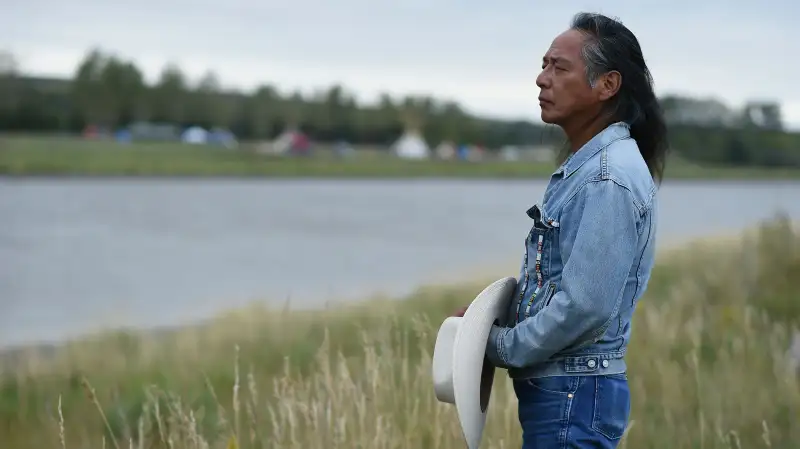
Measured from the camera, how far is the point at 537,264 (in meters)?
2.27

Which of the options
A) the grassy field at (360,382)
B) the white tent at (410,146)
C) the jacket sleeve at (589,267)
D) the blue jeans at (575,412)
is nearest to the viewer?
the jacket sleeve at (589,267)

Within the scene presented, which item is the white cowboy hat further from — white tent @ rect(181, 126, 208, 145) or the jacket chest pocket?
white tent @ rect(181, 126, 208, 145)

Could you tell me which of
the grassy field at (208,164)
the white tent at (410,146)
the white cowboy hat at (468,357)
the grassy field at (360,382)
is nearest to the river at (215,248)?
the grassy field at (360,382)

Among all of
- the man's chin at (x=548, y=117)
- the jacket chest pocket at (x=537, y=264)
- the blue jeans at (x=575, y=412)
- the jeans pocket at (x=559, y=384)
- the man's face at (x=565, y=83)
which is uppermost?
the man's face at (x=565, y=83)

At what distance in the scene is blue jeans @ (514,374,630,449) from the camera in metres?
2.21

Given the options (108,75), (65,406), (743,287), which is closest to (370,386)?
(65,406)

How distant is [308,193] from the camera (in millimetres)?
55531

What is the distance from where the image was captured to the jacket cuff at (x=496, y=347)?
227 centimetres

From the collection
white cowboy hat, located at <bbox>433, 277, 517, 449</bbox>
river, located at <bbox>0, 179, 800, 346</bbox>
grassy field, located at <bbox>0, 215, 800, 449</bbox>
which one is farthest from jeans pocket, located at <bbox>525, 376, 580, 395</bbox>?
river, located at <bbox>0, 179, 800, 346</bbox>

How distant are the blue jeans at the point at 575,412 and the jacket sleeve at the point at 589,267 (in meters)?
0.12

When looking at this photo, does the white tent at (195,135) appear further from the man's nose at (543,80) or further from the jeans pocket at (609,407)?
the jeans pocket at (609,407)

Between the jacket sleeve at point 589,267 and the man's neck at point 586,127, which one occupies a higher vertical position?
the man's neck at point 586,127

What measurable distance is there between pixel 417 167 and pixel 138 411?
75.4 meters

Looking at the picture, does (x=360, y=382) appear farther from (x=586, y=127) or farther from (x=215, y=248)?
(x=215, y=248)
